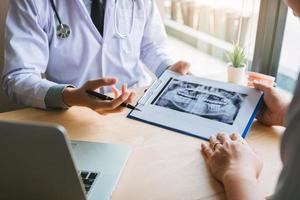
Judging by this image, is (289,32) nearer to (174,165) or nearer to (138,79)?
(138,79)

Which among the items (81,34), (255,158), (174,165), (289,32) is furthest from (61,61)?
(289,32)

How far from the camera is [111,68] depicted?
1.36 meters

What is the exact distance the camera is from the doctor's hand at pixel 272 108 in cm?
101

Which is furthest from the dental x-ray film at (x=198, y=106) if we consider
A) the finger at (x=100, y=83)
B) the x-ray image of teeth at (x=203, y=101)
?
the finger at (x=100, y=83)

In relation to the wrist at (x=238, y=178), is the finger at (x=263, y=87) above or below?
above

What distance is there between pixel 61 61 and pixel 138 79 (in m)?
0.32

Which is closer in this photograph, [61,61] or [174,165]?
[174,165]

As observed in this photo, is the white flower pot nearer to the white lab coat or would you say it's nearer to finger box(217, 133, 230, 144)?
the white lab coat

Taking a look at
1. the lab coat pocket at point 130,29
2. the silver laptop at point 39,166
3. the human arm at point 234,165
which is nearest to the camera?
the silver laptop at point 39,166

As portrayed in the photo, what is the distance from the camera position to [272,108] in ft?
3.33

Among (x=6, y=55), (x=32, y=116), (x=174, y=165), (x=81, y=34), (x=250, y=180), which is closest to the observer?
(x=250, y=180)

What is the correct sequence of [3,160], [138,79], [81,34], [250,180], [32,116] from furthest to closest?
[138,79]
[81,34]
[32,116]
[250,180]
[3,160]

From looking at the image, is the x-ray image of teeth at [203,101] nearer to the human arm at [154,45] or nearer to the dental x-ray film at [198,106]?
the dental x-ray film at [198,106]

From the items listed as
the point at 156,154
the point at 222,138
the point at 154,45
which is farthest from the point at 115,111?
the point at 154,45
